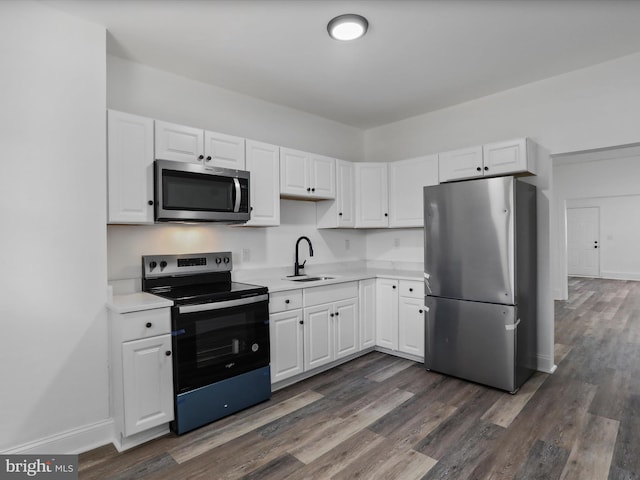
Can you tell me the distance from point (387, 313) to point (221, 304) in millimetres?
1923

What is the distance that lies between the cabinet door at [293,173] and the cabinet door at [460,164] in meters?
1.38

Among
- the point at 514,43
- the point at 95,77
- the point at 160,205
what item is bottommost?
the point at 160,205

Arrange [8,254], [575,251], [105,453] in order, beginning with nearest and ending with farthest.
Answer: [8,254], [105,453], [575,251]

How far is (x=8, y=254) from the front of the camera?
2039 millimetres

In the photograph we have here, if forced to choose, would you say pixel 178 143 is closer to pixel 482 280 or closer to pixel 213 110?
pixel 213 110

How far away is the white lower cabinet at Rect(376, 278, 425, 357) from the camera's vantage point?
3.57m

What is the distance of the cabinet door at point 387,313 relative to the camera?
3.75 meters

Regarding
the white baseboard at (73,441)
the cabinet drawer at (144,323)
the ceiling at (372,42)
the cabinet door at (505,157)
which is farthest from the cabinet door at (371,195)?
the white baseboard at (73,441)

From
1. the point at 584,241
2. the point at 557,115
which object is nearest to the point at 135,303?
the point at 557,115

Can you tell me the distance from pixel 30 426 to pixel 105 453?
1.45ft

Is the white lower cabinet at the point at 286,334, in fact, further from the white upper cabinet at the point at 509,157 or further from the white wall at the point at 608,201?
the white wall at the point at 608,201

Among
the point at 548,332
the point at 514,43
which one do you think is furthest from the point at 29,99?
the point at 548,332

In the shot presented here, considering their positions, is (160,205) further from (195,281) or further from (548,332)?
(548,332)

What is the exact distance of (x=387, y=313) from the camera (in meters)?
3.81
